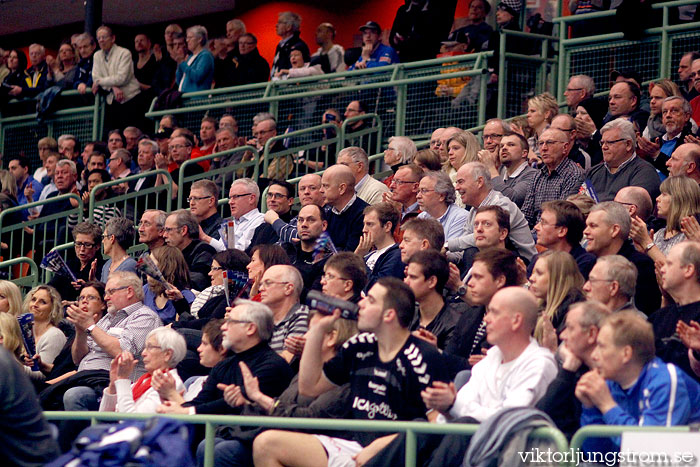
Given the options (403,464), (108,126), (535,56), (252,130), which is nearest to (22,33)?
(108,126)

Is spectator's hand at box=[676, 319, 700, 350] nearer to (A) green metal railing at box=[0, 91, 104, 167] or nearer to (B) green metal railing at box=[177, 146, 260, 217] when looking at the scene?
(B) green metal railing at box=[177, 146, 260, 217]

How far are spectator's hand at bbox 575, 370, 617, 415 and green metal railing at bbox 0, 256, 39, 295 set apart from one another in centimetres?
691

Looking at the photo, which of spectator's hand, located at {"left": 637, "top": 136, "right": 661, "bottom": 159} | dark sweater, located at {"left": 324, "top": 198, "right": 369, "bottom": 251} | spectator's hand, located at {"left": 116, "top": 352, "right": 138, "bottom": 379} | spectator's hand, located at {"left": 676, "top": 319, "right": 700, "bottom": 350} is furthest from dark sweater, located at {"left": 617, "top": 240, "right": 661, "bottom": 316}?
spectator's hand, located at {"left": 116, "top": 352, "right": 138, "bottom": 379}

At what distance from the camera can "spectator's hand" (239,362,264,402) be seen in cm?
677

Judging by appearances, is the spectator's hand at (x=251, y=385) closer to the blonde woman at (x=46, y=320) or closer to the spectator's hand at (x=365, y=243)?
the spectator's hand at (x=365, y=243)

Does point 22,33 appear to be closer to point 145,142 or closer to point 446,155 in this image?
point 145,142

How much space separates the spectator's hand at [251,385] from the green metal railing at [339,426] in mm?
599

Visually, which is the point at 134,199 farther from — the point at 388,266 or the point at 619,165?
the point at 619,165

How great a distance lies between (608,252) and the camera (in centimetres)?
775

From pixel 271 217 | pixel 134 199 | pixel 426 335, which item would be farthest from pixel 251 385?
pixel 134 199

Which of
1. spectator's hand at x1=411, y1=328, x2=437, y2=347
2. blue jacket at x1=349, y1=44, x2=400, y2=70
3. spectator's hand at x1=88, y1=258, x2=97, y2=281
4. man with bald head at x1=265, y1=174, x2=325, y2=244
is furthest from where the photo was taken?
blue jacket at x1=349, y1=44, x2=400, y2=70

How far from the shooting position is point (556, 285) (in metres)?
6.82

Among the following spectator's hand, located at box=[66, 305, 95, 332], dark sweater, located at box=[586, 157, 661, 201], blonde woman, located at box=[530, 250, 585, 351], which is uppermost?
dark sweater, located at box=[586, 157, 661, 201]

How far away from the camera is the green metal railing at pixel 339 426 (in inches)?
205
